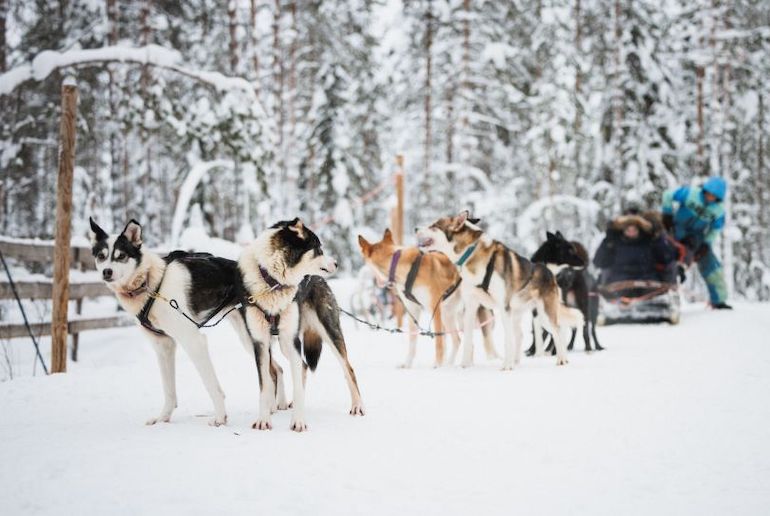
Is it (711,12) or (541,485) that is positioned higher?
(711,12)

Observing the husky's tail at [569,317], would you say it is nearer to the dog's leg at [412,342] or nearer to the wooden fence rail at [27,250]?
the dog's leg at [412,342]

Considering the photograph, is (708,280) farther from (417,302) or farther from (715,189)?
(417,302)

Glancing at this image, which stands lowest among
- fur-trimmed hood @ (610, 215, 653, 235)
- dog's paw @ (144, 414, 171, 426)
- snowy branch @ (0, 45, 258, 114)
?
dog's paw @ (144, 414, 171, 426)

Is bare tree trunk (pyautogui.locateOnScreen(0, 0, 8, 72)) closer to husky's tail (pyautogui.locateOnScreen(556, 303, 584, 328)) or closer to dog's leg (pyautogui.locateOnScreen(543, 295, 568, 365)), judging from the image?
dog's leg (pyautogui.locateOnScreen(543, 295, 568, 365))

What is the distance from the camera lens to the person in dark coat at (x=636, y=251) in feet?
33.0

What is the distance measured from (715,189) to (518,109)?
37.9 ft

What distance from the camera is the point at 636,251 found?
10133 millimetres

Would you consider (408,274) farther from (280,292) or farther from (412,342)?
(280,292)

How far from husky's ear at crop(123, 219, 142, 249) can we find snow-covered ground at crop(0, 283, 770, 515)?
126 centimetres

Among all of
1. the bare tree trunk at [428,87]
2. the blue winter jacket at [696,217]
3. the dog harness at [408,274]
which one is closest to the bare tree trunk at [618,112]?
the bare tree trunk at [428,87]

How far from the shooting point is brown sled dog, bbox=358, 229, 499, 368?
6.90m

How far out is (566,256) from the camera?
767cm

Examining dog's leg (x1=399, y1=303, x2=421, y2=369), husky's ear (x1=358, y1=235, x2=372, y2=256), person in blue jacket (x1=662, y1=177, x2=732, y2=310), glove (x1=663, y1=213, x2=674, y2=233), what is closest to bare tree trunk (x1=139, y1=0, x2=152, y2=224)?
husky's ear (x1=358, y1=235, x2=372, y2=256)

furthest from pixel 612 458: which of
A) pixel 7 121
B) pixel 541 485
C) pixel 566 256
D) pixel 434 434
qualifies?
pixel 7 121
